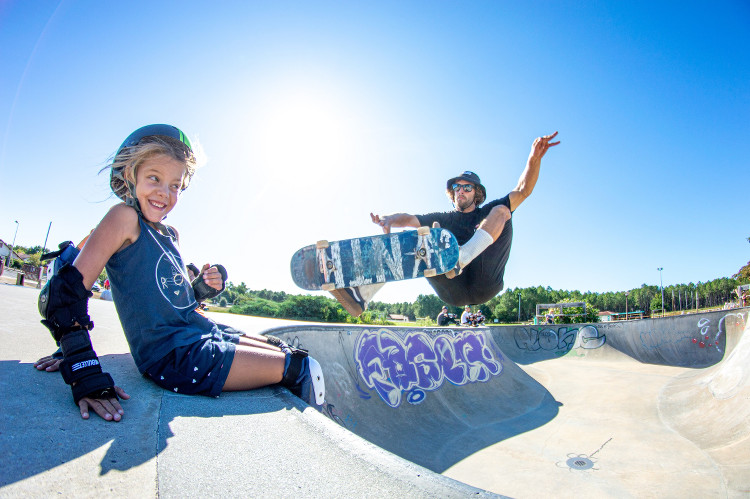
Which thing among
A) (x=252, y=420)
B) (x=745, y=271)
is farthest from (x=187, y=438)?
(x=745, y=271)

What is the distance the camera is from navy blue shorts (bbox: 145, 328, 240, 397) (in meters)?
1.88

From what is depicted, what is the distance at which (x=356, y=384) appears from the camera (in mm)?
6711

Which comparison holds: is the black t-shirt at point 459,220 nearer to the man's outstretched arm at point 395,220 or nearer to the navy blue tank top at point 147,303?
the man's outstretched arm at point 395,220

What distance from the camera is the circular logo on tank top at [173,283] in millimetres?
2068

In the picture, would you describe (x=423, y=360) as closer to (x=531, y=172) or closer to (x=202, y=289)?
(x=531, y=172)

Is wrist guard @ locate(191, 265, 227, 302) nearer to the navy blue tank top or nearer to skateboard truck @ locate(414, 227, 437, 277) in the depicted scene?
the navy blue tank top

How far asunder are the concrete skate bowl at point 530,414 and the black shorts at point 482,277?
2444mm

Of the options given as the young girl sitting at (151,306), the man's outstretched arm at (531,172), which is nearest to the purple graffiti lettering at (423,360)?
the man's outstretched arm at (531,172)

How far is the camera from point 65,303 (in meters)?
1.68

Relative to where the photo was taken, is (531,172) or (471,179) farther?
(471,179)

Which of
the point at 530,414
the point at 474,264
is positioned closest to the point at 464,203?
the point at 474,264

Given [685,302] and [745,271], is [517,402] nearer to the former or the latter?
[745,271]

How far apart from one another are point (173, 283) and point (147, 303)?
0.20 m

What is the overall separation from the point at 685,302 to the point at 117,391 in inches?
4851
